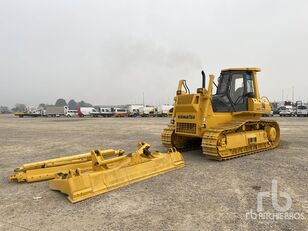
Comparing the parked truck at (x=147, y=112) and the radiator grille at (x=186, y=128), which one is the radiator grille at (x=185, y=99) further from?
the parked truck at (x=147, y=112)

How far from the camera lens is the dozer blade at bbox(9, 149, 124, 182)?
22.5ft

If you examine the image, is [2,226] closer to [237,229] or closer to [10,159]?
[237,229]

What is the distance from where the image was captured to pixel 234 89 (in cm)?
1059

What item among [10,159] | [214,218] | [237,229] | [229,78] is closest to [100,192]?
[214,218]

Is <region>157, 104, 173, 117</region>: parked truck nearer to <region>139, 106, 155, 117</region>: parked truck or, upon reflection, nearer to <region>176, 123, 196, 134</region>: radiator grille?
<region>139, 106, 155, 117</region>: parked truck

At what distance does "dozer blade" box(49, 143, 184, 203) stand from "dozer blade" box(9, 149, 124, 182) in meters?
0.59

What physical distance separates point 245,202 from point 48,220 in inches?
140

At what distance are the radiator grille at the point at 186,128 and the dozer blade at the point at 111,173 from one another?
1781 millimetres

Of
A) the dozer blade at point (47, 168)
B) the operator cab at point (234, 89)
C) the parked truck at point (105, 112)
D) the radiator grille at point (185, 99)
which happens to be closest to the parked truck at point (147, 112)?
the parked truck at point (105, 112)

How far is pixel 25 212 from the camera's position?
5008 millimetres

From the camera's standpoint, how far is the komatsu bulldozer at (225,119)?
358 inches

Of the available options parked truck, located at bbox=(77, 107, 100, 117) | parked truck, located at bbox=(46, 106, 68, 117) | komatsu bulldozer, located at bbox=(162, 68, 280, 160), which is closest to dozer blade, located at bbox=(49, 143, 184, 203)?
komatsu bulldozer, located at bbox=(162, 68, 280, 160)

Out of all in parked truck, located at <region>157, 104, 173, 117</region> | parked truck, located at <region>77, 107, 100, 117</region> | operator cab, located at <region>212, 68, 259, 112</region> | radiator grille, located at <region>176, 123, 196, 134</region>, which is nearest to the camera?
radiator grille, located at <region>176, 123, 196, 134</region>

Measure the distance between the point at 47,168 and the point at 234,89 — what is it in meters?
7.16
